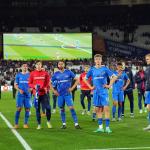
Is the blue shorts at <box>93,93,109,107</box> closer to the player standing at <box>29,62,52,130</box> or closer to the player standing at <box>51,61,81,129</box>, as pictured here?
the player standing at <box>51,61,81,129</box>

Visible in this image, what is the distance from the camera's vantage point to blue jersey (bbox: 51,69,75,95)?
15.8 metres

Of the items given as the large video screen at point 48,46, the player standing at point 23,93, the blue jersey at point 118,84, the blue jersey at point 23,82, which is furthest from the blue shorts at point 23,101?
the large video screen at point 48,46

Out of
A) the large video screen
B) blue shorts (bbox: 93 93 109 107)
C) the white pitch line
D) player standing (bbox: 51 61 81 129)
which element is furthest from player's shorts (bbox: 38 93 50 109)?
the large video screen

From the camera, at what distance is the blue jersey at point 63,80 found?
15.8 metres

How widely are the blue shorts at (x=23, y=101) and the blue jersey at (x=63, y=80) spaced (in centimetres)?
117

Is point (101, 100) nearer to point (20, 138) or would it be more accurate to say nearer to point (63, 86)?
point (63, 86)

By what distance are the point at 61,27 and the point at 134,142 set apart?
53554 millimetres

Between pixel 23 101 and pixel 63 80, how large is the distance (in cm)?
151

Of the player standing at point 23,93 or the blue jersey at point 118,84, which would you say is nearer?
the player standing at point 23,93

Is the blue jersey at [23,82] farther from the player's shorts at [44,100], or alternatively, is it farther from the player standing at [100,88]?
the player standing at [100,88]

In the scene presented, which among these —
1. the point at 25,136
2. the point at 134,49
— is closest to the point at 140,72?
the point at 25,136

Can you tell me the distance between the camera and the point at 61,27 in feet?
214

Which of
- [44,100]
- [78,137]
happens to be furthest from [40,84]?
[78,137]

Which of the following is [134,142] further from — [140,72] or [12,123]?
[140,72]
